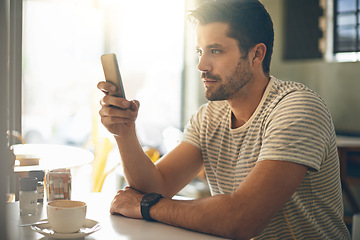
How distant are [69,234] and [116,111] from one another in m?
0.51

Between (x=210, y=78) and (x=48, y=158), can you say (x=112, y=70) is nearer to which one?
(x=210, y=78)

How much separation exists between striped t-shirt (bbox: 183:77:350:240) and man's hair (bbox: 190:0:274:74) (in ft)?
0.61

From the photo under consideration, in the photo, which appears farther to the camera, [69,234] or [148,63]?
[148,63]

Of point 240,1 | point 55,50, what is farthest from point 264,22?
point 55,50

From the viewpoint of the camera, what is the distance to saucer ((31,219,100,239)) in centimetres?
97

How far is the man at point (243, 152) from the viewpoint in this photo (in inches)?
45.2

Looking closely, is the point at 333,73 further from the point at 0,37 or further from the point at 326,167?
the point at 0,37

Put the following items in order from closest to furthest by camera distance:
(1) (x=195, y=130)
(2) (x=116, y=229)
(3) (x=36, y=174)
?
(2) (x=116, y=229), (3) (x=36, y=174), (1) (x=195, y=130)

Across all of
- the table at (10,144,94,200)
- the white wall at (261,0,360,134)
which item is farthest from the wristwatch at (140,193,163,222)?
the white wall at (261,0,360,134)

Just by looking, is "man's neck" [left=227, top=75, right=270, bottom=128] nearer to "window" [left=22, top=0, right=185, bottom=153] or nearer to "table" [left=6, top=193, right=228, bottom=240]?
"table" [left=6, top=193, right=228, bottom=240]

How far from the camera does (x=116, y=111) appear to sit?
4.53 ft

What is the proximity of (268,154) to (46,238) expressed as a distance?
659 millimetres

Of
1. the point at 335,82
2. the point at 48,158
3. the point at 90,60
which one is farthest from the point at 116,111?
the point at 90,60

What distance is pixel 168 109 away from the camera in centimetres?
599
